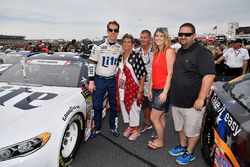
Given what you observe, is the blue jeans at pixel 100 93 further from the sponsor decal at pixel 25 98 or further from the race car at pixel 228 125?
the race car at pixel 228 125

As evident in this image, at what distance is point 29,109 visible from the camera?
238 centimetres

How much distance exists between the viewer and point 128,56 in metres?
Result: 3.39

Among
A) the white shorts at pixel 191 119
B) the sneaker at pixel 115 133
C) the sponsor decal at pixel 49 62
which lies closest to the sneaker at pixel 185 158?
the white shorts at pixel 191 119

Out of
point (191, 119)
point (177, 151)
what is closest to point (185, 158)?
point (177, 151)

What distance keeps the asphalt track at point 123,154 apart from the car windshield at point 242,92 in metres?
1.13

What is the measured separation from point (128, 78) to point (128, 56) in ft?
1.13

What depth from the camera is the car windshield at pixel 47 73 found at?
3.29 metres

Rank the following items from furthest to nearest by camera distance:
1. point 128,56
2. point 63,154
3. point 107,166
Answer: point 128,56
point 107,166
point 63,154

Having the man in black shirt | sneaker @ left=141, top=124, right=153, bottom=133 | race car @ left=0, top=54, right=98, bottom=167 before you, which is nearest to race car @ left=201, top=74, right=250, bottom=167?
the man in black shirt

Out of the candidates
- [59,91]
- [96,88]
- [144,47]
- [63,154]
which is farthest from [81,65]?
[63,154]

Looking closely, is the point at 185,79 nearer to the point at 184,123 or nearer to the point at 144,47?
the point at 184,123

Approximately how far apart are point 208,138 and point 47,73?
2.53 m

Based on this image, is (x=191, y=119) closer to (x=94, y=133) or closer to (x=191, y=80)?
(x=191, y=80)

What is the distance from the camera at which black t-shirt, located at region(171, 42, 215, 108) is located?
2.46 meters
